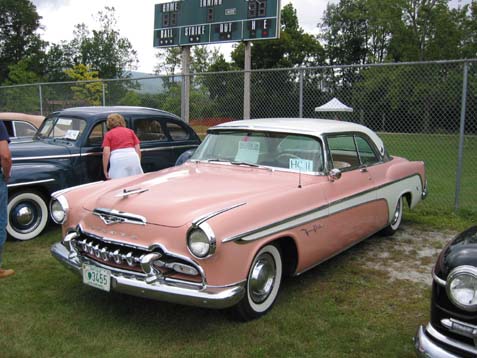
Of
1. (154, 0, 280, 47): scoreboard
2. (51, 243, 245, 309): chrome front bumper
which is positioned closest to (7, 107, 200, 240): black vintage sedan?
(51, 243, 245, 309): chrome front bumper

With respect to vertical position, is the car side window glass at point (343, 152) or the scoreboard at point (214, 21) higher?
the scoreboard at point (214, 21)

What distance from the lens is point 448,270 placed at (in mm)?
2555

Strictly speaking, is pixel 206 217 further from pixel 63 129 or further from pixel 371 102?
pixel 371 102

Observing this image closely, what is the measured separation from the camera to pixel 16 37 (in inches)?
2058

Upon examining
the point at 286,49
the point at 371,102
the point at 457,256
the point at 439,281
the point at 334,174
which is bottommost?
the point at 439,281

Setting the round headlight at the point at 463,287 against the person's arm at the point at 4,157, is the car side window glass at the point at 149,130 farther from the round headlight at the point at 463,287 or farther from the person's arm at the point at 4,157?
the round headlight at the point at 463,287

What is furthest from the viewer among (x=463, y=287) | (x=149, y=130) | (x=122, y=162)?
(x=149, y=130)

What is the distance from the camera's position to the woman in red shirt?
20.7 ft

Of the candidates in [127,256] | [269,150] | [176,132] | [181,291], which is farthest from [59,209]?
[176,132]

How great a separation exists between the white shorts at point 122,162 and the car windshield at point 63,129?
0.82m

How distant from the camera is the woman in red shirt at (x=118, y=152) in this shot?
20.7 ft

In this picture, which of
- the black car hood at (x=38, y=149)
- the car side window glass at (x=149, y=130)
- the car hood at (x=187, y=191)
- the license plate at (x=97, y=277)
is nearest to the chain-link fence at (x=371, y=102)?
the car side window glass at (x=149, y=130)

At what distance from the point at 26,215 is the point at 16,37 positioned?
175 feet

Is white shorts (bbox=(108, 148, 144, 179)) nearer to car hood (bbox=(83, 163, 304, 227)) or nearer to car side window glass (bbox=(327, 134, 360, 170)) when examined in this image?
car hood (bbox=(83, 163, 304, 227))
